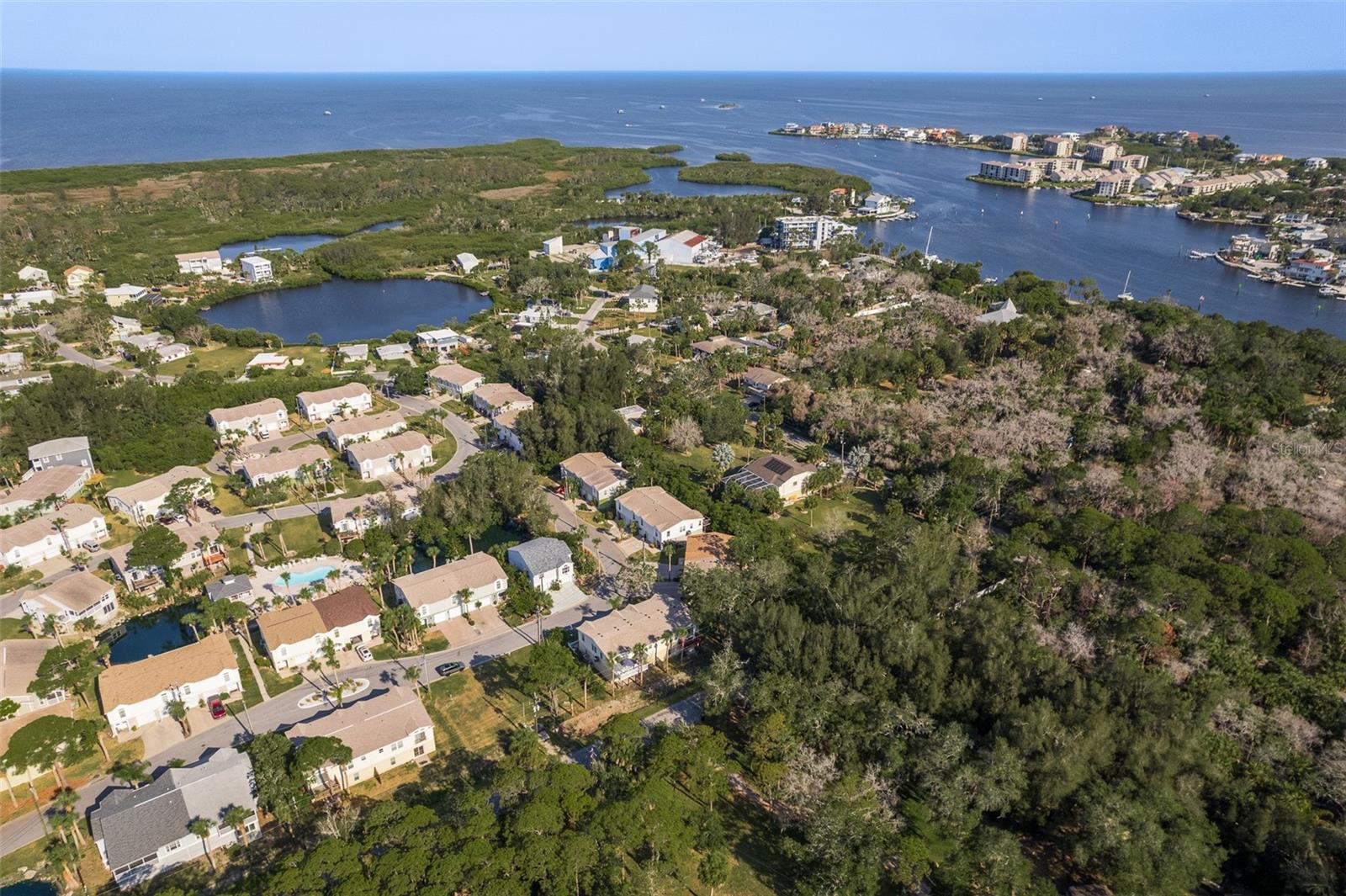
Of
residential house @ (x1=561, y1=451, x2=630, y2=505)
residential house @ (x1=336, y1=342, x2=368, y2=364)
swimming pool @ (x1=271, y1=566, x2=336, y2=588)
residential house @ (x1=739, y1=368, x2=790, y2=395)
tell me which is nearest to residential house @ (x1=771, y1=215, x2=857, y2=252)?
residential house @ (x1=739, y1=368, x2=790, y2=395)

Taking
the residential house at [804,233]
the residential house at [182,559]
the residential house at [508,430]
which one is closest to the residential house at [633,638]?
the residential house at [508,430]

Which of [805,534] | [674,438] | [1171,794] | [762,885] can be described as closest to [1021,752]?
[1171,794]

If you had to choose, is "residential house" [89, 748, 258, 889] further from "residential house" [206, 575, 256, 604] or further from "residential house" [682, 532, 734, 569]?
"residential house" [682, 532, 734, 569]

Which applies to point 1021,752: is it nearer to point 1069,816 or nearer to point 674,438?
point 1069,816

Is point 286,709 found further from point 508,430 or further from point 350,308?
point 350,308

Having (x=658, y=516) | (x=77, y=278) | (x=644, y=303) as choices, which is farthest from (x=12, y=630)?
(x=77, y=278)
